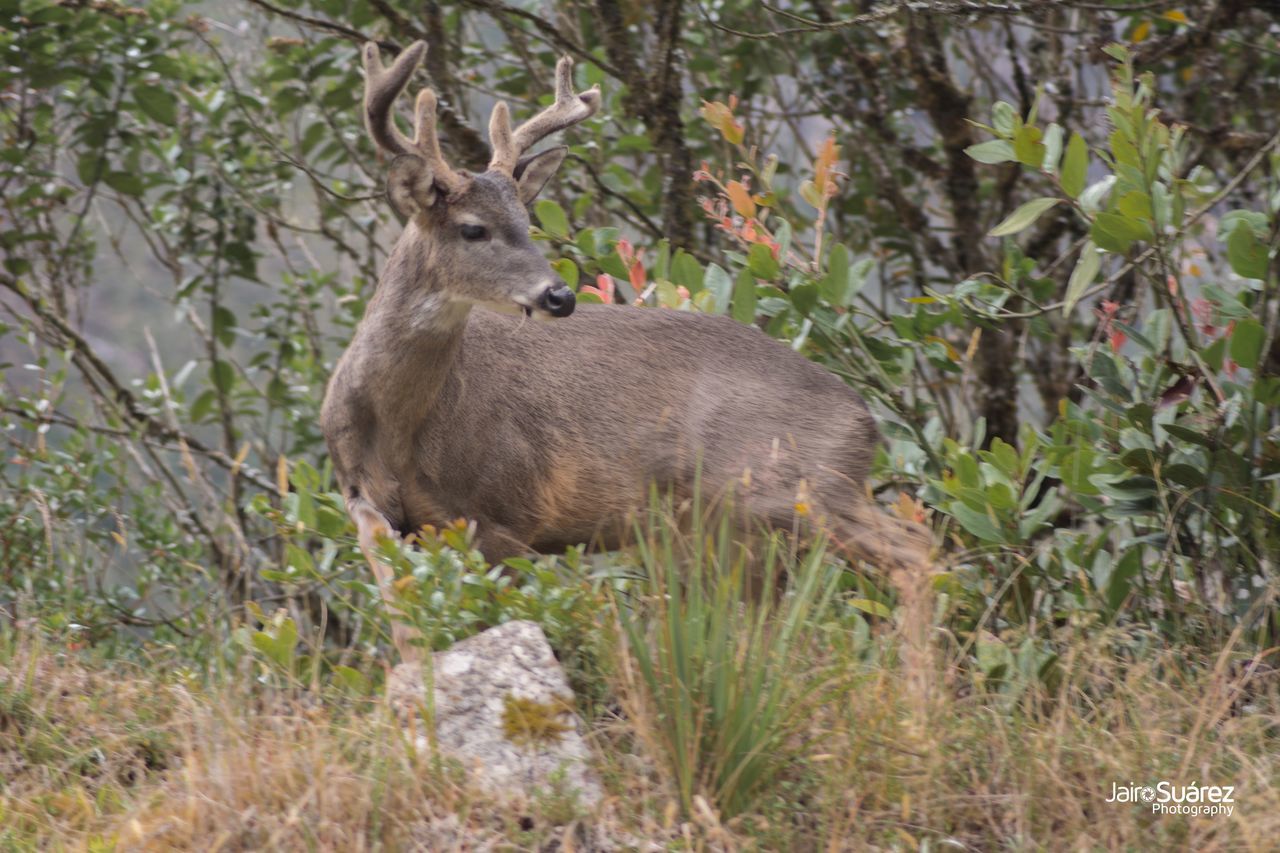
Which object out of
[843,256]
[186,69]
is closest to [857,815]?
[843,256]

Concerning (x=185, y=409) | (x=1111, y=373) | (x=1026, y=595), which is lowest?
(x=185, y=409)

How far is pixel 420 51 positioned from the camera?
16.8 feet

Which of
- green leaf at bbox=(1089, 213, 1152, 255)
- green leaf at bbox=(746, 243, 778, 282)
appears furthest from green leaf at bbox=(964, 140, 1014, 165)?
green leaf at bbox=(746, 243, 778, 282)

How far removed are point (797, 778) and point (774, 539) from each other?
68cm

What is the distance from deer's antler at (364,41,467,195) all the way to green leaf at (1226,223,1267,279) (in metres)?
2.51

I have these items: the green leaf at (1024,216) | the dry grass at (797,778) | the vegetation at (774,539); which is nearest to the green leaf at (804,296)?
the vegetation at (774,539)

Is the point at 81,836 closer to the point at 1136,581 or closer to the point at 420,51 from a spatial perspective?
the point at 420,51

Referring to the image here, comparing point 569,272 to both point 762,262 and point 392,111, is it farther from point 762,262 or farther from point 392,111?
point 392,111

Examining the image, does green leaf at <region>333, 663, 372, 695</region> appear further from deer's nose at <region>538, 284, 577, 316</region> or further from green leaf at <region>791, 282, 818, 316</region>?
green leaf at <region>791, 282, 818, 316</region>

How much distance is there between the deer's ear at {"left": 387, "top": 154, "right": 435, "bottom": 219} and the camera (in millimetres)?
5133

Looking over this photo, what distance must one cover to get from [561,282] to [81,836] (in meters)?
2.35

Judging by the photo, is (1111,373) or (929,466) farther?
(929,466)

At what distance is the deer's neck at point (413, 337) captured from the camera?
17.3 feet

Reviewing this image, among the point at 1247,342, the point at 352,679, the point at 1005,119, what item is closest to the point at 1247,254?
the point at 1247,342
